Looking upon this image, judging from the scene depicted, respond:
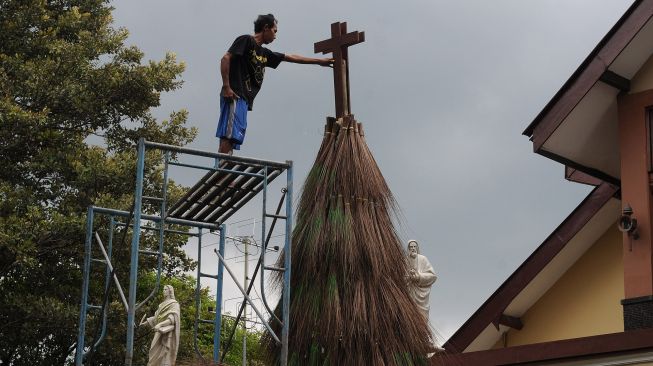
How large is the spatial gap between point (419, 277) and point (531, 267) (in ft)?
12.6

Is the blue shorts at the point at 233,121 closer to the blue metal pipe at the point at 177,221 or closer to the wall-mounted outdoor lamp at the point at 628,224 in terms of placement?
the blue metal pipe at the point at 177,221

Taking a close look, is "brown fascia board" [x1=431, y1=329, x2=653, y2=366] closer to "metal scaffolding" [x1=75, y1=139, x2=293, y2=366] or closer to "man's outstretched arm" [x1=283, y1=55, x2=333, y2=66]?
"metal scaffolding" [x1=75, y1=139, x2=293, y2=366]

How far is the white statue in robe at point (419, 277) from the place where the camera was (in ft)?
40.6

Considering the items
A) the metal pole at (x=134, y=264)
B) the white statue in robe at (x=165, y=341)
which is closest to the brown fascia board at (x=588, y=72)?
the white statue in robe at (x=165, y=341)

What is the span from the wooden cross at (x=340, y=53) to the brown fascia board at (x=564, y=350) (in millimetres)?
2557

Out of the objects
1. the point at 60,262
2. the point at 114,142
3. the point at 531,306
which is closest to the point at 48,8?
the point at 114,142

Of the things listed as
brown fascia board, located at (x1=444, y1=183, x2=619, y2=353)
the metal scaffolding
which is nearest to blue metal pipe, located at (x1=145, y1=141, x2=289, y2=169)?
the metal scaffolding

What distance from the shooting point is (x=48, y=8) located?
23766 millimetres

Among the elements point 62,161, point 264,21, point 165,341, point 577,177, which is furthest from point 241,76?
point 62,161

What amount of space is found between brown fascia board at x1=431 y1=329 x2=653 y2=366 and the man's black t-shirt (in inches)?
120

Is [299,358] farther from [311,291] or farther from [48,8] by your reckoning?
[48,8]

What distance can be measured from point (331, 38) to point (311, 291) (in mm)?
2772

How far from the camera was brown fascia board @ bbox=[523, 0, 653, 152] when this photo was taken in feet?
47.9

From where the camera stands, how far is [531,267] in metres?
16.6
